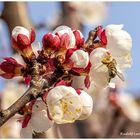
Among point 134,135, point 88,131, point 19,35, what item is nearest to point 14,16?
point 88,131

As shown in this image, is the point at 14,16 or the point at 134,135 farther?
the point at 14,16

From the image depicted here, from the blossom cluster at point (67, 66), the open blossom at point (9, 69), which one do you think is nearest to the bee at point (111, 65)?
the blossom cluster at point (67, 66)

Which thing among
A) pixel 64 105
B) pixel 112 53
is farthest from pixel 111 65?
pixel 64 105

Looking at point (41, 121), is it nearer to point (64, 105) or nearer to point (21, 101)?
point (64, 105)

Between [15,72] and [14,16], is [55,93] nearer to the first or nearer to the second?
[15,72]

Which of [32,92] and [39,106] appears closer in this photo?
[32,92]
